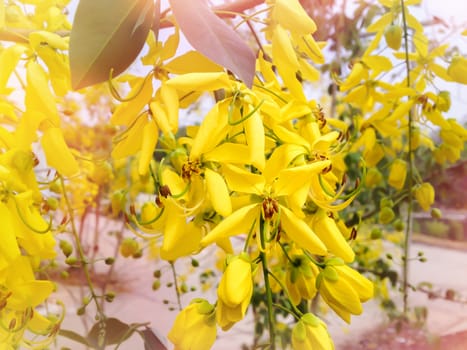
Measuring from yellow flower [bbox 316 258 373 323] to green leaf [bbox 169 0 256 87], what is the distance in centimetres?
10

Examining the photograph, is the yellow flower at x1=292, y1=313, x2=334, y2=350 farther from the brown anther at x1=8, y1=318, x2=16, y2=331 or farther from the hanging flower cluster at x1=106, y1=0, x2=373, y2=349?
the brown anther at x1=8, y1=318, x2=16, y2=331

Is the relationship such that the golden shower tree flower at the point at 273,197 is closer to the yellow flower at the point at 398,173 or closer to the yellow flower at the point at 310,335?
the yellow flower at the point at 310,335

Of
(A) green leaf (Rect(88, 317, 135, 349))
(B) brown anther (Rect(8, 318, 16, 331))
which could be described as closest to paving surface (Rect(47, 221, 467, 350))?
(A) green leaf (Rect(88, 317, 135, 349))

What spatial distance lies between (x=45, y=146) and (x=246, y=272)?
12cm

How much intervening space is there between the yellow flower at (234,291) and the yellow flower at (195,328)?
14 millimetres

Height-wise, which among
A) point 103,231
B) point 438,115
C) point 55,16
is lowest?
point 103,231

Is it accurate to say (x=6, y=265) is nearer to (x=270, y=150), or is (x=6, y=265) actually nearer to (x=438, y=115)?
(x=270, y=150)

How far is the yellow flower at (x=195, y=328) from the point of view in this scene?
23cm

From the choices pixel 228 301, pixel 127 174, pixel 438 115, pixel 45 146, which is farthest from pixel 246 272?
pixel 127 174

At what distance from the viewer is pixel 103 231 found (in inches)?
24.3

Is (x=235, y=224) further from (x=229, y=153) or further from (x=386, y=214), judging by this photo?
(x=386, y=214)

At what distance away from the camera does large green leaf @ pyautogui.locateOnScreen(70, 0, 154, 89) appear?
0.71ft

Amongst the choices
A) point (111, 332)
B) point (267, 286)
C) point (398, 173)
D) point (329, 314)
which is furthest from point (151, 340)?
point (329, 314)

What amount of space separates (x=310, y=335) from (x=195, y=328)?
2.0 inches
